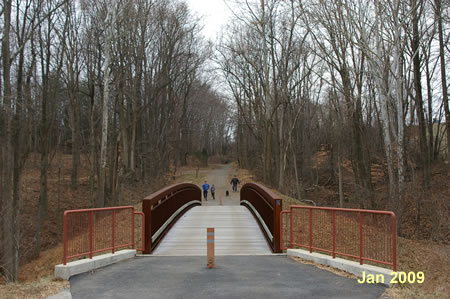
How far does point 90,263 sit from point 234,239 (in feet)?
16.3

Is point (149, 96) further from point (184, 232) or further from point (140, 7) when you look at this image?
point (184, 232)

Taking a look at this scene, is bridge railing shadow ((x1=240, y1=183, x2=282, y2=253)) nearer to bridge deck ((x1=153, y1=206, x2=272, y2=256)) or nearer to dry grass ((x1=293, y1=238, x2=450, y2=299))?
bridge deck ((x1=153, y1=206, x2=272, y2=256))

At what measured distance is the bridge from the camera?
7883mm

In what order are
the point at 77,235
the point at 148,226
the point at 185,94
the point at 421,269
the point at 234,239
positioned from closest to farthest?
the point at 77,235
the point at 421,269
the point at 148,226
the point at 234,239
the point at 185,94

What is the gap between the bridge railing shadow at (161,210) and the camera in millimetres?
10750

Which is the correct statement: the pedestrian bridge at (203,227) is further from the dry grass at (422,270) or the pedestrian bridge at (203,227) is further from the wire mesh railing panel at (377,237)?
the wire mesh railing panel at (377,237)

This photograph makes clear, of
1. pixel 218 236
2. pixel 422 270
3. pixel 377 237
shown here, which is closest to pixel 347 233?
pixel 377 237

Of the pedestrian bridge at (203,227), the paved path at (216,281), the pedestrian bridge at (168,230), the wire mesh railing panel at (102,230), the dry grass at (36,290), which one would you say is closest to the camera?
the dry grass at (36,290)

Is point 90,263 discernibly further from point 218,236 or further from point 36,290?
point 218,236

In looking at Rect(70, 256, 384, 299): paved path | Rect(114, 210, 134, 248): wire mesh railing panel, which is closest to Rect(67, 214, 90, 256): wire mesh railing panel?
Rect(70, 256, 384, 299): paved path

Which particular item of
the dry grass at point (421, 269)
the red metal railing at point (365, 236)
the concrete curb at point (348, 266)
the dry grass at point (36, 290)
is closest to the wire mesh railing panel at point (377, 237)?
the red metal railing at point (365, 236)

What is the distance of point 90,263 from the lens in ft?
27.6

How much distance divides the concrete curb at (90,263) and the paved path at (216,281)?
0.15 m

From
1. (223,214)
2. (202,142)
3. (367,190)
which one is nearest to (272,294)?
(223,214)
